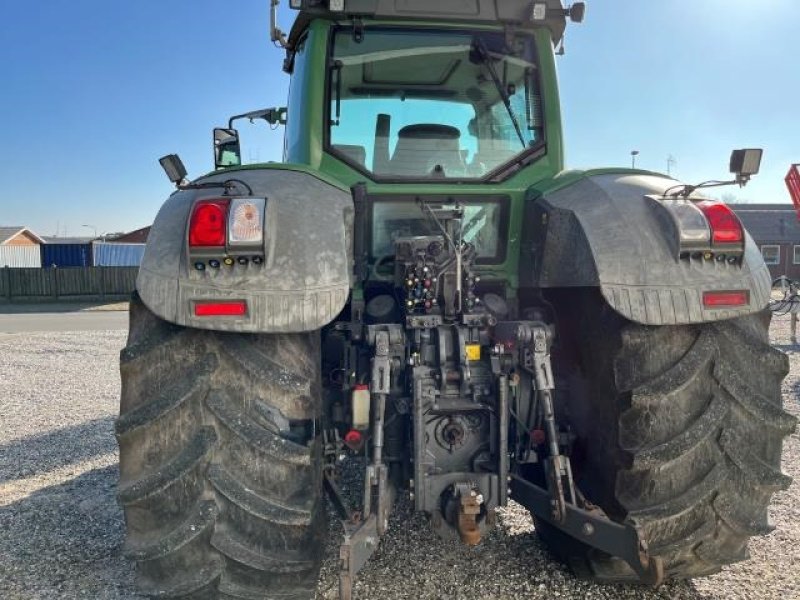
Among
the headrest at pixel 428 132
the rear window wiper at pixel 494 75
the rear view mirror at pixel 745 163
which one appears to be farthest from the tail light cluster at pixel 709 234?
the headrest at pixel 428 132

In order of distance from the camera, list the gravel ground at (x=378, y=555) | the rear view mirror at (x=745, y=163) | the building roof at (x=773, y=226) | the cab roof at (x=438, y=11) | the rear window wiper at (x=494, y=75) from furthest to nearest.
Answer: the building roof at (x=773, y=226)
the rear window wiper at (x=494, y=75)
the cab roof at (x=438, y=11)
the gravel ground at (x=378, y=555)
the rear view mirror at (x=745, y=163)

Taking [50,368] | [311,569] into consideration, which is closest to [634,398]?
[311,569]

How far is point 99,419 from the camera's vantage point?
21.6ft

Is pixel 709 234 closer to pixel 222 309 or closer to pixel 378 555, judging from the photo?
pixel 222 309

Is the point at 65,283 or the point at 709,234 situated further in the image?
the point at 65,283

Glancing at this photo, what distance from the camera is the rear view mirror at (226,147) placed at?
422 centimetres

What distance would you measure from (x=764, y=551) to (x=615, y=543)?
1.54 meters

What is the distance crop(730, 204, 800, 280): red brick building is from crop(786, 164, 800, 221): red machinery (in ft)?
80.0

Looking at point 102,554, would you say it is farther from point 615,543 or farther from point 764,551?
point 764,551

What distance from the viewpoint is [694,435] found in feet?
7.67

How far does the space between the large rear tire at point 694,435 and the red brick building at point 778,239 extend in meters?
39.2

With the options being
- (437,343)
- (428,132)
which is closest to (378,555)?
(437,343)

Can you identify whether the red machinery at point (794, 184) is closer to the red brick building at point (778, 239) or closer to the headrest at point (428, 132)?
the headrest at point (428, 132)

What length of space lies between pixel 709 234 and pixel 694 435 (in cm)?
74
